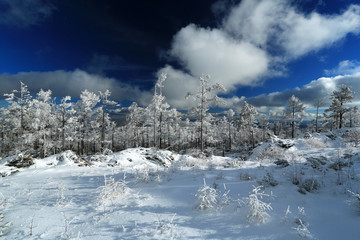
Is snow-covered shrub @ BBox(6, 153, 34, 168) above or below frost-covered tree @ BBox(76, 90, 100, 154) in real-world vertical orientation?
below

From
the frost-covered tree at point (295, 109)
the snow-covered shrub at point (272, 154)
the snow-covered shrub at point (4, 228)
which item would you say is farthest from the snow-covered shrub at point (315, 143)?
the frost-covered tree at point (295, 109)

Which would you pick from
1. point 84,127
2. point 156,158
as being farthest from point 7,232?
point 84,127

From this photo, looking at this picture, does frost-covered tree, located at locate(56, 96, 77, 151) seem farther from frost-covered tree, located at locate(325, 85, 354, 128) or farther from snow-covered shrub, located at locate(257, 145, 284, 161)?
frost-covered tree, located at locate(325, 85, 354, 128)

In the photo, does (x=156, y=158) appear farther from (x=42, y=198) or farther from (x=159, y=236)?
(x=159, y=236)

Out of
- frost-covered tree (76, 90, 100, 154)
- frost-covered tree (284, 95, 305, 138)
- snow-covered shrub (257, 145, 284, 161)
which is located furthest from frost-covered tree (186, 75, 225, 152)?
frost-covered tree (284, 95, 305, 138)

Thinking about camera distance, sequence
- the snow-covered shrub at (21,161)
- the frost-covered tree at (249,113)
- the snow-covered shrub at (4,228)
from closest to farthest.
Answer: the snow-covered shrub at (4,228), the snow-covered shrub at (21,161), the frost-covered tree at (249,113)

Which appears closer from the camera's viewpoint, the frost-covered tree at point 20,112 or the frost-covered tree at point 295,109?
the frost-covered tree at point 20,112

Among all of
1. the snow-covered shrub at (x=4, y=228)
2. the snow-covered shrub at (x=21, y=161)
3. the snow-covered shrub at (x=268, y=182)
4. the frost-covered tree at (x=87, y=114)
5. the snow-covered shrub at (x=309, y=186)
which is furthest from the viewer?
the frost-covered tree at (x=87, y=114)

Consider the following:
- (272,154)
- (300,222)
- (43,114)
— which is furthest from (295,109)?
(43,114)

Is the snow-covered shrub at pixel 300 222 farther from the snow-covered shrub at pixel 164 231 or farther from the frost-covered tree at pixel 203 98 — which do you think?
the frost-covered tree at pixel 203 98

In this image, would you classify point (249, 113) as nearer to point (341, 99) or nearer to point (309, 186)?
point (341, 99)

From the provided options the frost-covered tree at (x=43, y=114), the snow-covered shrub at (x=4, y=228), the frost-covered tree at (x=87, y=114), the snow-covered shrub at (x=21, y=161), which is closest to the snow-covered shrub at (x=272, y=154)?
the snow-covered shrub at (x=4, y=228)

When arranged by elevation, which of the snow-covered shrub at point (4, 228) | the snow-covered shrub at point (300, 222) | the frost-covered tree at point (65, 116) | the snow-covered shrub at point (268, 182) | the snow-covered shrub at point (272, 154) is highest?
the frost-covered tree at point (65, 116)

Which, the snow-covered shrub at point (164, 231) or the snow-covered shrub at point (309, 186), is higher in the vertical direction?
the snow-covered shrub at point (309, 186)
